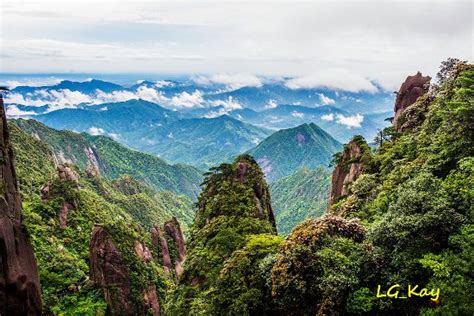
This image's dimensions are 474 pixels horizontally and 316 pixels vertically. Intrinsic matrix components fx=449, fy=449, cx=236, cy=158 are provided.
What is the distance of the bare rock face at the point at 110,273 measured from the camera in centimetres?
5184

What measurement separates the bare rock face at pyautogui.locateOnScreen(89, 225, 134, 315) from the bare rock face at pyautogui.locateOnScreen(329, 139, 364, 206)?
28.1 metres

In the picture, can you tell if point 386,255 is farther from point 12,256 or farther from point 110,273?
point 110,273

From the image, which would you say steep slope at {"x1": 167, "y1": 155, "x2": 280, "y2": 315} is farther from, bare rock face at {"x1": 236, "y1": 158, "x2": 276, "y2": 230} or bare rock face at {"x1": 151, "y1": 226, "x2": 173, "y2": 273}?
bare rock face at {"x1": 151, "y1": 226, "x2": 173, "y2": 273}

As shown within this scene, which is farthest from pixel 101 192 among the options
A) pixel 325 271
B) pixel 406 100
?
pixel 325 271

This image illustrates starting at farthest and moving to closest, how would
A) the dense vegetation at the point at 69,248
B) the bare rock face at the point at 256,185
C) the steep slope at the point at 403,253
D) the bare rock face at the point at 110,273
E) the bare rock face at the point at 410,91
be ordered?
the bare rock face at the point at 410,91 < the bare rock face at the point at 256,185 < the bare rock face at the point at 110,273 < the dense vegetation at the point at 69,248 < the steep slope at the point at 403,253

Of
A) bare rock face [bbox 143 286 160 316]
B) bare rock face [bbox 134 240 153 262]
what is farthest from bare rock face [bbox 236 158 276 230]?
bare rock face [bbox 134 240 153 262]

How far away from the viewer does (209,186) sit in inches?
2507

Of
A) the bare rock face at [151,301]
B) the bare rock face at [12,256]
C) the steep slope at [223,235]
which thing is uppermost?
the bare rock face at [12,256]

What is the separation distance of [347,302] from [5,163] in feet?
85.1

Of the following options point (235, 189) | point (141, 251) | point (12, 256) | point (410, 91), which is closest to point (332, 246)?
point (12, 256)

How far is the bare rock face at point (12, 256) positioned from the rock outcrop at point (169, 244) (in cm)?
5473

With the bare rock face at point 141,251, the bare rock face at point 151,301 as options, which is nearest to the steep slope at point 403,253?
the bare rock face at point 151,301

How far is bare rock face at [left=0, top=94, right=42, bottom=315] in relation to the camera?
96.5 feet

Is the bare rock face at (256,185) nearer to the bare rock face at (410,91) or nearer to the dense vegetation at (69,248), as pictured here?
the dense vegetation at (69,248)
